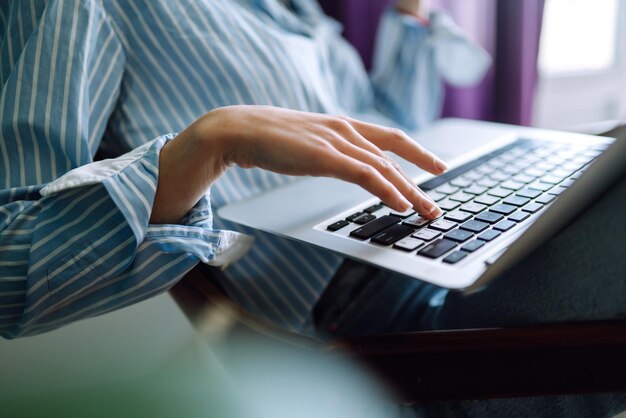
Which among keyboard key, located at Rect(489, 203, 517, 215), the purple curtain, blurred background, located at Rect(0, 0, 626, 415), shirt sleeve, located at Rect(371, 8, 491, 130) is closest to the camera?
keyboard key, located at Rect(489, 203, 517, 215)

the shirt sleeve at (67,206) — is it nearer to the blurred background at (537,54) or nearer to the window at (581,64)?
the blurred background at (537,54)

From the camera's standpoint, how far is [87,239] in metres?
0.48

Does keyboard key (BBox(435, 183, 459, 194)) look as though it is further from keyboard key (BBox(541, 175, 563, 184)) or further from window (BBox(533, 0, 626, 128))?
window (BBox(533, 0, 626, 128))

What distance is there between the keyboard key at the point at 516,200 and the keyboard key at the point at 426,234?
0.11 metres

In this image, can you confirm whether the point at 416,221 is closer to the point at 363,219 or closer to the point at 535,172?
the point at 363,219

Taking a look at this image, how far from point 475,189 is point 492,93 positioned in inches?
38.2

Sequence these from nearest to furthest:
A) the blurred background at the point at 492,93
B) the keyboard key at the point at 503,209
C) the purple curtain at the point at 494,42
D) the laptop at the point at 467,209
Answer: the laptop at the point at 467,209 → the keyboard key at the point at 503,209 → the blurred background at the point at 492,93 → the purple curtain at the point at 494,42

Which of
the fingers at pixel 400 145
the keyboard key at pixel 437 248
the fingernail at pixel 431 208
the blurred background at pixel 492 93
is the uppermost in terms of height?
the fingers at pixel 400 145

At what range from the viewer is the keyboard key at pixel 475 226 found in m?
0.50

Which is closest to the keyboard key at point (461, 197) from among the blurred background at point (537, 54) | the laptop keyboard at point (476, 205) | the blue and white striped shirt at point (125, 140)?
the laptop keyboard at point (476, 205)

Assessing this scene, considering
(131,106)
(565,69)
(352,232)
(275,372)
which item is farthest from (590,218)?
(565,69)

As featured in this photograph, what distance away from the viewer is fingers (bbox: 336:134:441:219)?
51 centimetres

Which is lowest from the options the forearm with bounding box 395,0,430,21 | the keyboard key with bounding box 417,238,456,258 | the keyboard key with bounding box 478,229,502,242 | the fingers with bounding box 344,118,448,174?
the keyboard key with bounding box 478,229,502,242

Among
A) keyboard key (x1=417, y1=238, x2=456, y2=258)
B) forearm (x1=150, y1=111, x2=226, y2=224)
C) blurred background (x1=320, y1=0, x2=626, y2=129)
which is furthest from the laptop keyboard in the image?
blurred background (x1=320, y1=0, x2=626, y2=129)
